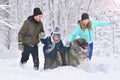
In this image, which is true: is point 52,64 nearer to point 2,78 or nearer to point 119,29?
point 2,78

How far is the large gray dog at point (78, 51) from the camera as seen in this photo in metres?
9.12

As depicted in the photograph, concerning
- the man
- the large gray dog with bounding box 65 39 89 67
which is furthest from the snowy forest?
the large gray dog with bounding box 65 39 89 67

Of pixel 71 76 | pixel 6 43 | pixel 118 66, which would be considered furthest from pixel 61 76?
pixel 6 43

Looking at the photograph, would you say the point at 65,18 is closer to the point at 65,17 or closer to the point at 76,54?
the point at 65,17

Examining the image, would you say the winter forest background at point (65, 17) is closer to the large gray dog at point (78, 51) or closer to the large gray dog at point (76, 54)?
the large gray dog at point (76, 54)

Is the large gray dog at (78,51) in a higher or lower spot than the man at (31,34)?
lower

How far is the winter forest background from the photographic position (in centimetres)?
1705

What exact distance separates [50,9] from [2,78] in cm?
1870

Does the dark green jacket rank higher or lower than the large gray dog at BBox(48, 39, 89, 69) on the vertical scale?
higher

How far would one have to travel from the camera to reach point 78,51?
9125mm

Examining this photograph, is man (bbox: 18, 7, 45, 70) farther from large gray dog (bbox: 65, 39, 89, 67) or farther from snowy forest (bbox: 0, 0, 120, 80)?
snowy forest (bbox: 0, 0, 120, 80)

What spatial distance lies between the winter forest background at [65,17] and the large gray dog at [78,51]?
21.8 feet

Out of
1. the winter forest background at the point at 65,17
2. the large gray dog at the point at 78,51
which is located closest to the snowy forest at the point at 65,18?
the winter forest background at the point at 65,17

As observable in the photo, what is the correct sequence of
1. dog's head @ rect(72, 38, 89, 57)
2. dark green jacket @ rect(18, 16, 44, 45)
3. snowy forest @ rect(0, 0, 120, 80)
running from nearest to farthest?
dog's head @ rect(72, 38, 89, 57) → dark green jacket @ rect(18, 16, 44, 45) → snowy forest @ rect(0, 0, 120, 80)
